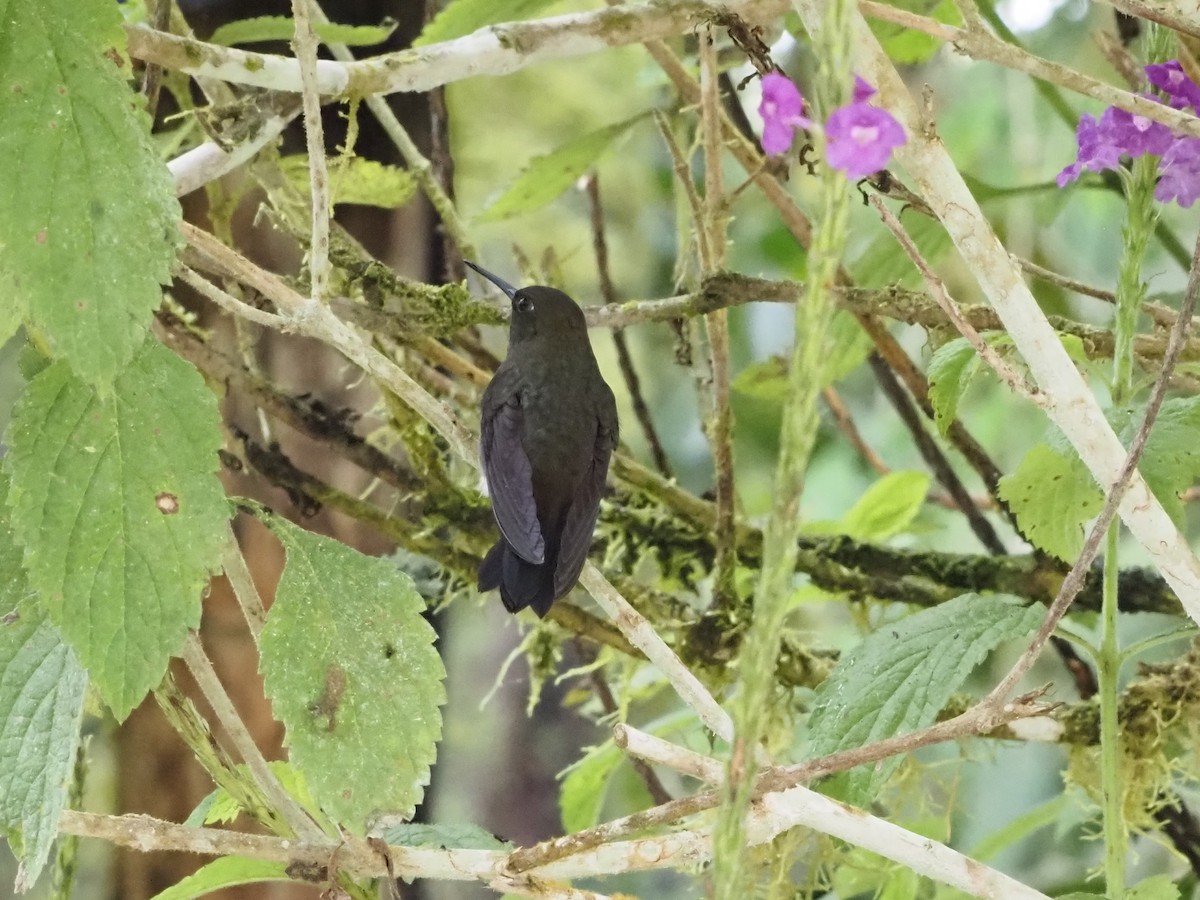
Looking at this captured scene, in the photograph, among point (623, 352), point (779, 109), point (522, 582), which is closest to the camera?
point (779, 109)

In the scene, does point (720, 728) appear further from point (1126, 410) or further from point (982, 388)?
point (982, 388)

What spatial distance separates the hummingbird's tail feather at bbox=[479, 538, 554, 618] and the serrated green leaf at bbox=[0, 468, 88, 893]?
1.70 ft

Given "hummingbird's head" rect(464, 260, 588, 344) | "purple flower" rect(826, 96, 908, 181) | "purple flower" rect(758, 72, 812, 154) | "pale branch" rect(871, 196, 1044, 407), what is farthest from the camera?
"hummingbird's head" rect(464, 260, 588, 344)

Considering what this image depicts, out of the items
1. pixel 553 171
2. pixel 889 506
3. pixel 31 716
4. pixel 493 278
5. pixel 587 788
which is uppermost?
pixel 553 171

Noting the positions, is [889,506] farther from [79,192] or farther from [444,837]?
[79,192]

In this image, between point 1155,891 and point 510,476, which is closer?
point 1155,891

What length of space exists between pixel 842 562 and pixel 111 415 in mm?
1152

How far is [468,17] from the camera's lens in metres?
1.41

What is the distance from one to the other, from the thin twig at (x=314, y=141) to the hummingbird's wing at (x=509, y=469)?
45cm

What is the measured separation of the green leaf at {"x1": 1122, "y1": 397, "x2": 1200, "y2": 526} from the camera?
3.44 feet

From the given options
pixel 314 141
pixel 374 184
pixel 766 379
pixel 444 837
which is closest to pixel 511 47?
pixel 314 141

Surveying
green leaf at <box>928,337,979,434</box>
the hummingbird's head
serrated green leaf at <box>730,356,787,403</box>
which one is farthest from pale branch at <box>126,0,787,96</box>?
serrated green leaf at <box>730,356,787,403</box>

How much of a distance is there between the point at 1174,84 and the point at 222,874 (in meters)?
1.09

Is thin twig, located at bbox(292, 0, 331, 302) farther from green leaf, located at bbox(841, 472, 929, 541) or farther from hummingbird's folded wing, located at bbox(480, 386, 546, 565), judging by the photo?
green leaf, located at bbox(841, 472, 929, 541)
